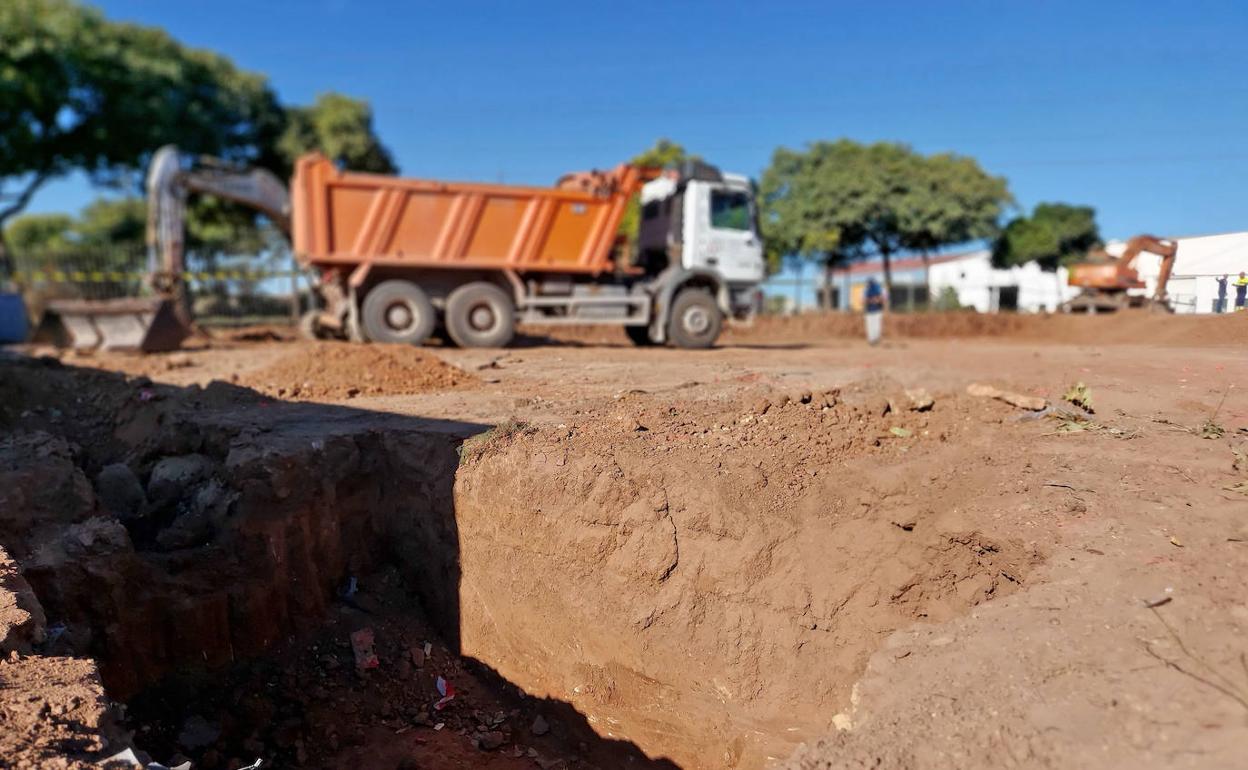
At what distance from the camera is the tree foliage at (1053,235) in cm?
2161

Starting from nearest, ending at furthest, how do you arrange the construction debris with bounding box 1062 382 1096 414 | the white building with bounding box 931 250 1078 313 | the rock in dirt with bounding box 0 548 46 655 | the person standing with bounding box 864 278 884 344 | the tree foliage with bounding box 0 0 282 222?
1. the rock in dirt with bounding box 0 548 46 655
2. the construction debris with bounding box 1062 382 1096 414
3. the person standing with bounding box 864 278 884 344
4. the tree foliage with bounding box 0 0 282 222
5. the white building with bounding box 931 250 1078 313

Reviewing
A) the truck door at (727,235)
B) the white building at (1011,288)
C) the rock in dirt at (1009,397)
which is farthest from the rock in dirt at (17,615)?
the white building at (1011,288)

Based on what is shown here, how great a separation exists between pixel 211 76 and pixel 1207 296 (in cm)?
2303

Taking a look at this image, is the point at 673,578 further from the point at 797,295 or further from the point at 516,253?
the point at 797,295

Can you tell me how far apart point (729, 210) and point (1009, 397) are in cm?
635

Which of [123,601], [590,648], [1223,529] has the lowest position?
[590,648]

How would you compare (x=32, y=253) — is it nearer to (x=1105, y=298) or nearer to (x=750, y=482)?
(x=750, y=482)

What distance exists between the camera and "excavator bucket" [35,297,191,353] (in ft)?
36.9

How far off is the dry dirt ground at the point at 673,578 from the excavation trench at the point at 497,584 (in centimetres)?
2

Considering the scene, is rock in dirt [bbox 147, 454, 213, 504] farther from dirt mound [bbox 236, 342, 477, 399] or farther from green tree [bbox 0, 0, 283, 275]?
green tree [bbox 0, 0, 283, 275]

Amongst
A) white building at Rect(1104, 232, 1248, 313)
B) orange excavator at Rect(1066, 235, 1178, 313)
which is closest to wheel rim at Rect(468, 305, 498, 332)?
orange excavator at Rect(1066, 235, 1178, 313)

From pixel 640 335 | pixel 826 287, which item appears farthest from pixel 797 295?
pixel 640 335

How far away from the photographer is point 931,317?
63.7 ft

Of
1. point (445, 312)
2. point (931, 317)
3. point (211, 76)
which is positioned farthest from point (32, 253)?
point (931, 317)
